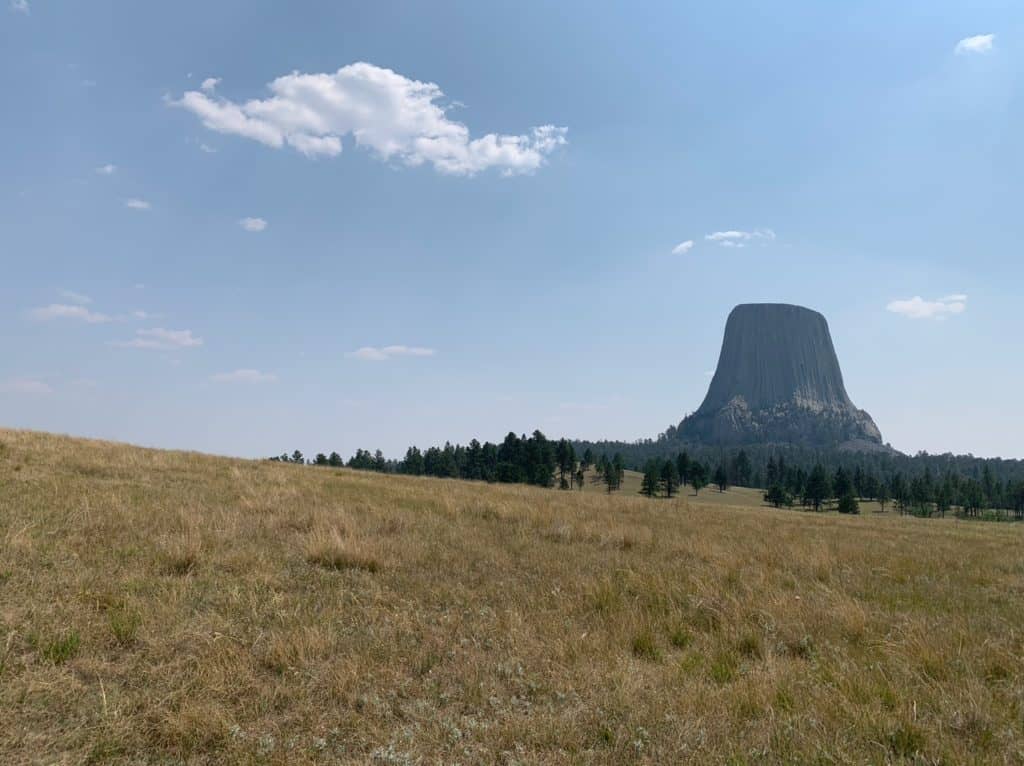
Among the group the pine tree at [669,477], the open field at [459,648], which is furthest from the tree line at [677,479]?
the open field at [459,648]

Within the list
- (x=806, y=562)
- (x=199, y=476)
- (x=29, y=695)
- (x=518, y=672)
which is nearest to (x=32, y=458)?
(x=199, y=476)

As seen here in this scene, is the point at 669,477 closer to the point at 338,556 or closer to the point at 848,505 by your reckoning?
the point at 848,505

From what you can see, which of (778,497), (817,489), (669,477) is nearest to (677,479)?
(669,477)

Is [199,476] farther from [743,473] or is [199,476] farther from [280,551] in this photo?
[743,473]

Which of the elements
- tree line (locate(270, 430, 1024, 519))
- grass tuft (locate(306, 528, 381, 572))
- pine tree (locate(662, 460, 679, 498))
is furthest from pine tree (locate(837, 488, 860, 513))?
grass tuft (locate(306, 528, 381, 572))

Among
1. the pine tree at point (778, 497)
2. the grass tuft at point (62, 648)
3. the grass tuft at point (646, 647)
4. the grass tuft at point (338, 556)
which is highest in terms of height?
the grass tuft at point (338, 556)

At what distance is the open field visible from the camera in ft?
12.0

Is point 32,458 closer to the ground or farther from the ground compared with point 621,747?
farther from the ground

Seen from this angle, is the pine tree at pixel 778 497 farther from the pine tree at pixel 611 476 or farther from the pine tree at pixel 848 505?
the pine tree at pixel 611 476

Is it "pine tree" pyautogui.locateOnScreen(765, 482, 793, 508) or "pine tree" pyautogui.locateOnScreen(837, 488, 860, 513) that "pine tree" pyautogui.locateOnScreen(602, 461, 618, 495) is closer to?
"pine tree" pyautogui.locateOnScreen(765, 482, 793, 508)

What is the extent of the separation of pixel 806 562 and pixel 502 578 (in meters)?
5.56

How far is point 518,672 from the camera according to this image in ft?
15.4

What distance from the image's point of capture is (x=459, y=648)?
A: 5.07 m

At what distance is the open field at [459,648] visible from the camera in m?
3.64
